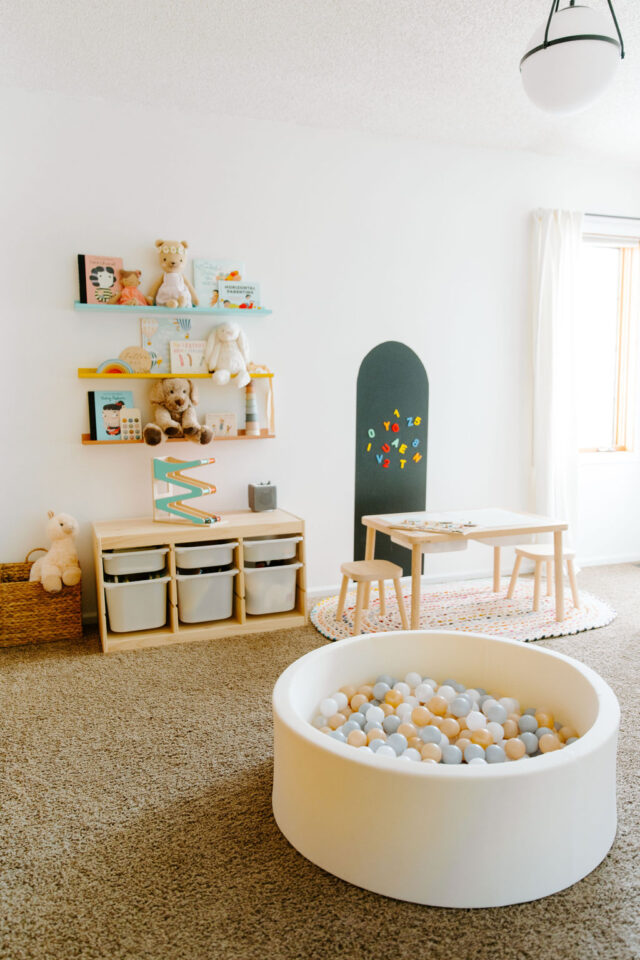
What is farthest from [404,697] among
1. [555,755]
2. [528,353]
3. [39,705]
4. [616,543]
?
[616,543]

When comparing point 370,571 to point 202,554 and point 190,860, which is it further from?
point 190,860

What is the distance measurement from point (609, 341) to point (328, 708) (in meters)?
3.66

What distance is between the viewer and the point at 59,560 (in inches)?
125

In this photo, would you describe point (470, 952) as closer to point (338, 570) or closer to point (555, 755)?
point (555, 755)

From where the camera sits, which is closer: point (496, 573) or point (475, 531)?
point (475, 531)

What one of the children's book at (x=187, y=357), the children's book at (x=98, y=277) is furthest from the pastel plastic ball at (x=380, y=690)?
the children's book at (x=98, y=277)

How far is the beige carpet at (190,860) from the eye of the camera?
1.40 meters

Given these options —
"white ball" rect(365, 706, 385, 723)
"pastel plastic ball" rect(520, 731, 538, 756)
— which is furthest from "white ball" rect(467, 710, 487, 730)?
"white ball" rect(365, 706, 385, 723)

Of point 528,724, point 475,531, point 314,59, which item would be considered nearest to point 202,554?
point 475,531

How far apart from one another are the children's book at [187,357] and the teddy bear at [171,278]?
19 cm

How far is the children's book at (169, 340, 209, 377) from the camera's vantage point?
3418mm

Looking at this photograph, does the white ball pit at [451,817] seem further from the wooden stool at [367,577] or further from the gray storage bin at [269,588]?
the gray storage bin at [269,588]

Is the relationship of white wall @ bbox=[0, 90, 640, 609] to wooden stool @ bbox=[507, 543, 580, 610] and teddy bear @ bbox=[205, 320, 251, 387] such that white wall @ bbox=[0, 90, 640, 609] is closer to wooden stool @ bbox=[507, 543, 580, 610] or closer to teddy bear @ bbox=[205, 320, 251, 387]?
teddy bear @ bbox=[205, 320, 251, 387]

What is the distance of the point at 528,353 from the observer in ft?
14.0
